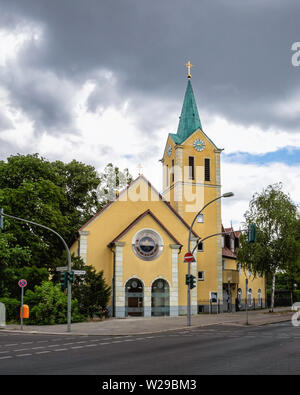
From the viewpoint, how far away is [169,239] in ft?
129

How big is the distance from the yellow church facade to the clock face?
0.31 ft

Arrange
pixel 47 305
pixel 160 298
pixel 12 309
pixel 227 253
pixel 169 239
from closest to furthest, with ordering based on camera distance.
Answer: pixel 47 305 → pixel 12 309 → pixel 160 298 → pixel 169 239 → pixel 227 253

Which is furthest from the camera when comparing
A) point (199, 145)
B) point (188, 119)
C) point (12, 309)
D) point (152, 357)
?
point (188, 119)

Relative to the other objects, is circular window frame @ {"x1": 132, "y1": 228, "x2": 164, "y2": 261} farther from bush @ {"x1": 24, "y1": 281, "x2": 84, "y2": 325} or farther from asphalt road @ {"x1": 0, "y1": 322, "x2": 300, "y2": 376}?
asphalt road @ {"x1": 0, "y1": 322, "x2": 300, "y2": 376}

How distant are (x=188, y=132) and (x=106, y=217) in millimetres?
12983

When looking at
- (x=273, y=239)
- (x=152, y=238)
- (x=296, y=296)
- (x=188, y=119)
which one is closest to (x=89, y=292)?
(x=152, y=238)

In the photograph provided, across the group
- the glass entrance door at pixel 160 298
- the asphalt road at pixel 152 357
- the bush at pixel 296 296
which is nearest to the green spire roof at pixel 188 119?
the glass entrance door at pixel 160 298

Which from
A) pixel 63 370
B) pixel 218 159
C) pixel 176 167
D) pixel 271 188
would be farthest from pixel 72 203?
pixel 63 370

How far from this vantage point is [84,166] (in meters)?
54.0

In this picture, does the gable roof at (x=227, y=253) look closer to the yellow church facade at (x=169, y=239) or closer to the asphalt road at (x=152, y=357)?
the yellow church facade at (x=169, y=239)

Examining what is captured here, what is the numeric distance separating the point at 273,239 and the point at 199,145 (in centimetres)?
1159

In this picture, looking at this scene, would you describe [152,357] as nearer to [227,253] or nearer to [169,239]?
[169,239]

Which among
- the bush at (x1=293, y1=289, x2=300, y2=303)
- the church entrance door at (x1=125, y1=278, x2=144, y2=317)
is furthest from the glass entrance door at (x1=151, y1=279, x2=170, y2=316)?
the bush at (x1=293, y1=289, x2=300, y2=303)

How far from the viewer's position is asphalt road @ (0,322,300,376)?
11.8 meters
